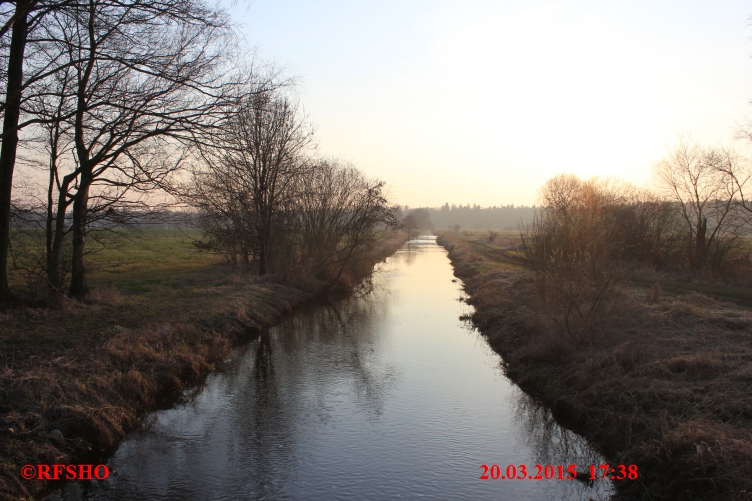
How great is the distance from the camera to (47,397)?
7344mm

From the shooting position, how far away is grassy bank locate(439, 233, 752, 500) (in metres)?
6.07

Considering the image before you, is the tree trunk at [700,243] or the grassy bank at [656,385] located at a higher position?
the tree trunk at [700,243]

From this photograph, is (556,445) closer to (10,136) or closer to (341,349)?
(341,349)

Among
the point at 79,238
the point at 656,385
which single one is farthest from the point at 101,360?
the point at 656,385

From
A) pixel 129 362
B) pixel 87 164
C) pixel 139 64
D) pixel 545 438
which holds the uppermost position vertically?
pixel 139 64

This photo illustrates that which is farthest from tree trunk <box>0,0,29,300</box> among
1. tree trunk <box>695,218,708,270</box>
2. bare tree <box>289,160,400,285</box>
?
tree trunk <box>695,218,708,270</box>

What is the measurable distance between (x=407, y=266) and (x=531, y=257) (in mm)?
27531

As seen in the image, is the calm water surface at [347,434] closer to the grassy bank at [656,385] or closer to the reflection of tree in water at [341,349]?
the reflection of tree in water at [341,349]

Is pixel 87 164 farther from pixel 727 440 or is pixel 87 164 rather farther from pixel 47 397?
pixel 727 440

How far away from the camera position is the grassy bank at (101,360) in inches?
268

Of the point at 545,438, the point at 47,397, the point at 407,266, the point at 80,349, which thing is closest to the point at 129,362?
the point at 80,349

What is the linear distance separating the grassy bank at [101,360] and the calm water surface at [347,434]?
20.3 inches

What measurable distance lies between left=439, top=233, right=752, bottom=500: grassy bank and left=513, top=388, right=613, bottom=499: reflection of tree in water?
0.66 ft

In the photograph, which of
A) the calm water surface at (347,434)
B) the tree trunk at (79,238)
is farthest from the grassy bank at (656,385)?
the tree trunk at (79,238)
